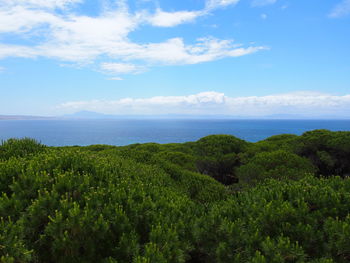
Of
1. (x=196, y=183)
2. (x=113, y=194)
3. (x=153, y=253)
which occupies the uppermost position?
(x=113, y=194)

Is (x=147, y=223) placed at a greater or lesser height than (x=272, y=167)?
greater

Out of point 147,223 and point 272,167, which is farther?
point 272,167

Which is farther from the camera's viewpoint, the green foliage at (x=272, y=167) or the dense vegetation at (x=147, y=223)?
the green foliage at (x=272, y=167)

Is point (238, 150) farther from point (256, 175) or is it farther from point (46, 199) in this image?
point (46, 199)

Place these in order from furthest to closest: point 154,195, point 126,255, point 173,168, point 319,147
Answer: point 319,147, point 173,168, point 154,195, point 126,255

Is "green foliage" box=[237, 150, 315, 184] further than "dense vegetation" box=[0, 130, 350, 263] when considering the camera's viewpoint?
Yes

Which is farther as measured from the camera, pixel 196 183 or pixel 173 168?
pixel 173 168

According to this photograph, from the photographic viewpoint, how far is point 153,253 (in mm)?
3996

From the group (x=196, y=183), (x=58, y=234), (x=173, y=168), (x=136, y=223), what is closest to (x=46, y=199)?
(x=58, y=234)

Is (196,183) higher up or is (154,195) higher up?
(154,195)

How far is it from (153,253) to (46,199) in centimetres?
237

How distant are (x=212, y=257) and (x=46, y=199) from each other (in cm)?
355

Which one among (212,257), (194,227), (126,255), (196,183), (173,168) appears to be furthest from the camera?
(173,168)

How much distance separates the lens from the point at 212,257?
4824mm
